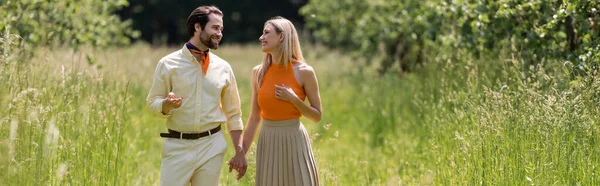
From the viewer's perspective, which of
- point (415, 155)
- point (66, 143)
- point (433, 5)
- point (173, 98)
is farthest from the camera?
point (433, 5)

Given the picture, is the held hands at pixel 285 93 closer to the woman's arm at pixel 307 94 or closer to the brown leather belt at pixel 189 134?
the woman's arm at pixel 307 94

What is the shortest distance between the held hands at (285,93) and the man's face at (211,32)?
48 cm

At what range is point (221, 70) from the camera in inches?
184

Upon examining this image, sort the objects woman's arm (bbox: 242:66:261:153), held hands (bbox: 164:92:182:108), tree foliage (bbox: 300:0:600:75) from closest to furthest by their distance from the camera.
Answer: held hands (bbox: 164:92:182:108)
woman's arm (bbox: 242:66:261:153)
tree foliage (bbox: 300:0:600:75)

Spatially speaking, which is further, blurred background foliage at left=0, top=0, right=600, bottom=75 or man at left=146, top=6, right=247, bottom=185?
blurred background foliage at left=0, top=0, right=600, bottom=75

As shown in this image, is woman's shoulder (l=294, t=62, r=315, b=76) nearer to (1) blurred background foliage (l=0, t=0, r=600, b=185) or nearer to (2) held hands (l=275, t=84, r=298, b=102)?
(2) held hands (l=275, t=84, r=298, b=102)

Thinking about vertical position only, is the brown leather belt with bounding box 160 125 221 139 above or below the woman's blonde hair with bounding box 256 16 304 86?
below

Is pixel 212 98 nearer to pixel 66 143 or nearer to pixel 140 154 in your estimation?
pixel 66 143

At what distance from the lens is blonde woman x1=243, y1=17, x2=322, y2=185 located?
4.78 meters

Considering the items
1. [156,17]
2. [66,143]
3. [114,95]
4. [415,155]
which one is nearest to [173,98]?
[66,143]

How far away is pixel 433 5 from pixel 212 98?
5.05 m

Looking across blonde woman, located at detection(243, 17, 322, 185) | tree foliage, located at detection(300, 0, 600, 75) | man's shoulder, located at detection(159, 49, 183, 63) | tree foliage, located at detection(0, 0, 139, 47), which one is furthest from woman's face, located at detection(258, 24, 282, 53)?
tree foliage, located at detection(0, 0, 139, 47)

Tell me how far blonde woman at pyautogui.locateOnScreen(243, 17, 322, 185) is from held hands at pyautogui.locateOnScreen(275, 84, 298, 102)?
19 millimetres

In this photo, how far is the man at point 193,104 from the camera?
14.8ft
